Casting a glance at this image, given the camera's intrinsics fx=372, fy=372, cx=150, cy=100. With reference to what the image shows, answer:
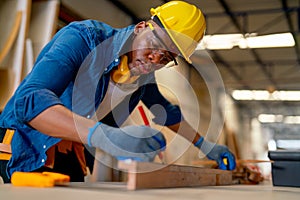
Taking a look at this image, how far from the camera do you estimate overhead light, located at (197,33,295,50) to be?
21.9ft

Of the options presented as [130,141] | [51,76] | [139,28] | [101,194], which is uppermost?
[139,28]

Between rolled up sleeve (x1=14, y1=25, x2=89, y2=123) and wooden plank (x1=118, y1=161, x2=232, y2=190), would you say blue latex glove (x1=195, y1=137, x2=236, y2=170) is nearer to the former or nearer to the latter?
wooden plank (x1=118, y1=161, x2=232, y2=190)

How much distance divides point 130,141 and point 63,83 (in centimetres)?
35

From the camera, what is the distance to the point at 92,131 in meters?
1.07

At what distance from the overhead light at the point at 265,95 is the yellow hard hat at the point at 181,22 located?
10.0m

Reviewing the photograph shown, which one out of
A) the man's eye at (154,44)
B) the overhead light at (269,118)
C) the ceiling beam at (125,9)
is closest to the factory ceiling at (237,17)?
the ceiling beam at (125,9)

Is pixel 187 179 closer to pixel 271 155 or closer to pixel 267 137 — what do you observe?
pixel 271 155

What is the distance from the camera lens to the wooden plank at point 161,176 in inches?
40.1

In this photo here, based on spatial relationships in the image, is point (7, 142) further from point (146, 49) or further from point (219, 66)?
point (219, 66)

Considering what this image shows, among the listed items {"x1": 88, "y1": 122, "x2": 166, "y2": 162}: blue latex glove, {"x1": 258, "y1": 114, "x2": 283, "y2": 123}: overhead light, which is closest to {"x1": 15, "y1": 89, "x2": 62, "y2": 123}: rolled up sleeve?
{"x1": 88, "y1": 122, "x2": 166, "y2": 162}: blue latex glove

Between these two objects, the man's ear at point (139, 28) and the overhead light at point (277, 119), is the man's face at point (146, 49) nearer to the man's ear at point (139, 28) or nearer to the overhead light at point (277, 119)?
the man's ear at point (139, 28)

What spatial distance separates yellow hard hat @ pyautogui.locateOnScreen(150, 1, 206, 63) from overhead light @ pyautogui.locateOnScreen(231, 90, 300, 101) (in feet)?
32.9

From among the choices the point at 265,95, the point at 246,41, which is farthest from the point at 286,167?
the point at 265,95

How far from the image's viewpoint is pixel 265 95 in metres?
11.6
